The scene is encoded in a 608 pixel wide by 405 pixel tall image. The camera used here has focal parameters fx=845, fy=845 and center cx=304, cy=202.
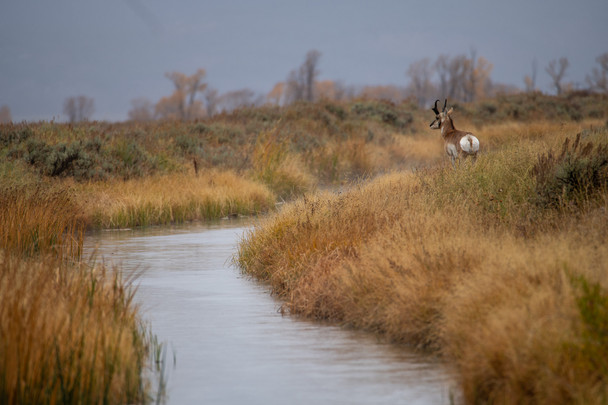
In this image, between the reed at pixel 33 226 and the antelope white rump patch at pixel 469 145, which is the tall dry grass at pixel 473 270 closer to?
the antelope white rump patch at pixel 469 145

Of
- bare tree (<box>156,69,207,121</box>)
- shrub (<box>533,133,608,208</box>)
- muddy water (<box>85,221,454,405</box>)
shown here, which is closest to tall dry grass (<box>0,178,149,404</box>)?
muddy water (<box>85,221,454,405</box>)

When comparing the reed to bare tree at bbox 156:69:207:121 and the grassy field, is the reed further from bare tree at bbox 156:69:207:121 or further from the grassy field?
bare tree at bbox 156:69:207:121

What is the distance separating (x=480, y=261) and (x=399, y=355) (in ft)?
4.44

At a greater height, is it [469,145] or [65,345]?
[469,145]

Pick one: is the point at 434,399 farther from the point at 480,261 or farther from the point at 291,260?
the point at 291,260

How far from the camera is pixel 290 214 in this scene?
13.8 m

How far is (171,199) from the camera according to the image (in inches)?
906

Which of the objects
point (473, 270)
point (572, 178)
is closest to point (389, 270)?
point (473, 270)

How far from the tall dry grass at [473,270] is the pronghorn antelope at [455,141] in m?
1.90

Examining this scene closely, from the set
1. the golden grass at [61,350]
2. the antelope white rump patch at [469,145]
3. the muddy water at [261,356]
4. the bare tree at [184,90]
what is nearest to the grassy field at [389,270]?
the golden grass at [61,350]

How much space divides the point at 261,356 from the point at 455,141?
10.8 m

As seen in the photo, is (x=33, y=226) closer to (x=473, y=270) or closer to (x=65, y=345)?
(x=65, y=345)

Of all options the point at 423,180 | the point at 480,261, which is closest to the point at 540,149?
the point at 423,180

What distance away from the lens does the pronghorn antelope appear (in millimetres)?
17203
